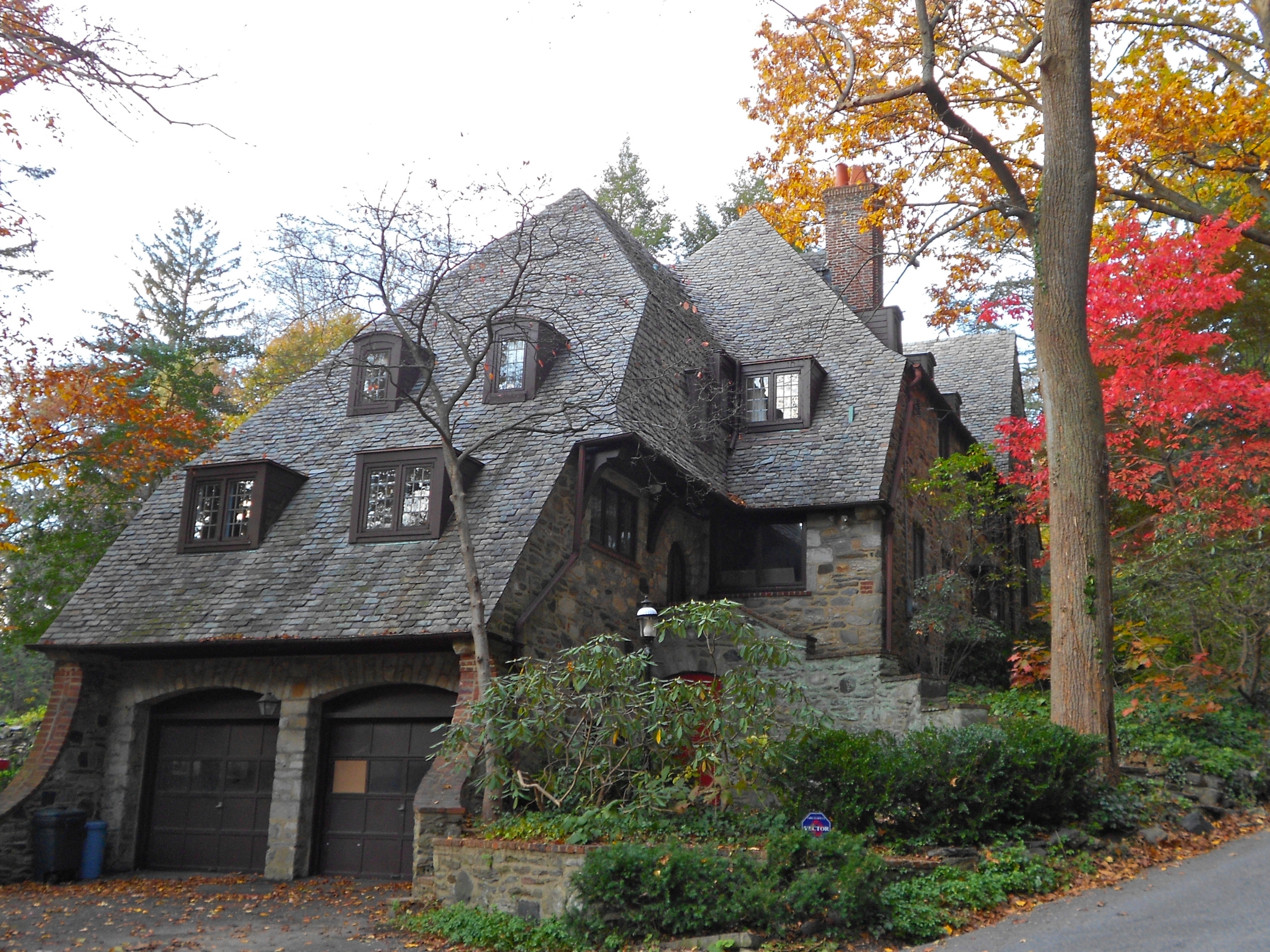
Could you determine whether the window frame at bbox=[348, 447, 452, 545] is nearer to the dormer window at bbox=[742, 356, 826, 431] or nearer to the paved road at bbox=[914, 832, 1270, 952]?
the dormer window at bbox=[742, 356, 826, 431]

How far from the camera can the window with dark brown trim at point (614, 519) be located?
1373 cm

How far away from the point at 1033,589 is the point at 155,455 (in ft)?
60.0

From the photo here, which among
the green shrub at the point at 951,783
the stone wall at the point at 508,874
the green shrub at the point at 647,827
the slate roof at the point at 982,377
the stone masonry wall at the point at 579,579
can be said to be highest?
the slate roof at the point at 982,377

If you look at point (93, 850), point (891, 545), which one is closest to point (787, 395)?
point (891, 545)

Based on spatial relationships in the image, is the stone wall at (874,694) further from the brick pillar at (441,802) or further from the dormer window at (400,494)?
the dormer window at (400,494)

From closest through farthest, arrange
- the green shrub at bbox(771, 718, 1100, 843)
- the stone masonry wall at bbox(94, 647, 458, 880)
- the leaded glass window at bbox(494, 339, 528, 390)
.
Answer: the green shrub at bbox(771, 718, 1100, 843), the stone masonry wall at bbox(94, 647, 458, 880), the leaded glass window at bbox(494, 339, 528, 390)

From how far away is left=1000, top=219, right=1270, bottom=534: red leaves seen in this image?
13.4 metres

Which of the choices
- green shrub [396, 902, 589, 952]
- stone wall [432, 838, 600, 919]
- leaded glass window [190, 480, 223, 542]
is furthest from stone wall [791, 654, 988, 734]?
leaded glass window [190, 480, 223, 542]

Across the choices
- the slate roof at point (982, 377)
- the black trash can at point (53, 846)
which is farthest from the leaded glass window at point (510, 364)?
the slate roof at point (982, 377)

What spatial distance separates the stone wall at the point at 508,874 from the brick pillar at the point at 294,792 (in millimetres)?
3291

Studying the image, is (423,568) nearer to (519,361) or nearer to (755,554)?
(519,361)

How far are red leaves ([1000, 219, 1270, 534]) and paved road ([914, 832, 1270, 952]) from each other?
18.8ft

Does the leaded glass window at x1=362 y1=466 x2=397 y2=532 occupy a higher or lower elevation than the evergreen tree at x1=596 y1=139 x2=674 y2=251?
lower

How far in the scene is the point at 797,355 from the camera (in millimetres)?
17312
